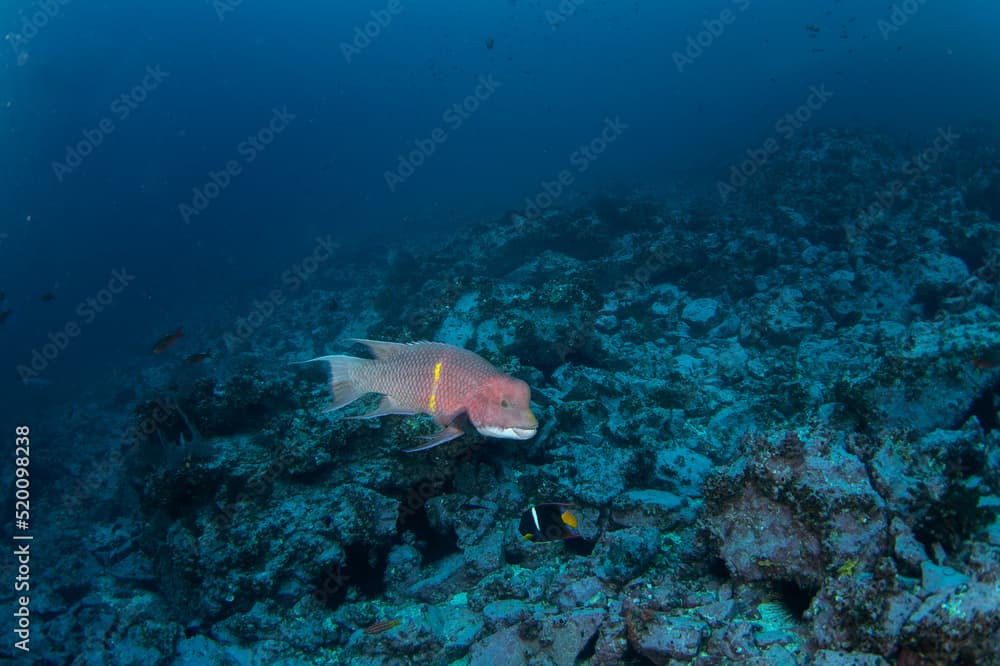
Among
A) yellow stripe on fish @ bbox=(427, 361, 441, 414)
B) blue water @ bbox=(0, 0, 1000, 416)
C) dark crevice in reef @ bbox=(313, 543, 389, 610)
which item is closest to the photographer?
yellow stripe on fish @ bbox=(427, 361, 441, 414)

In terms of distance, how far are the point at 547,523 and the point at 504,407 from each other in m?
1.74

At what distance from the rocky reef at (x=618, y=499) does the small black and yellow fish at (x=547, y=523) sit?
0.35 m

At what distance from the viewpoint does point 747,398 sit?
778 cm

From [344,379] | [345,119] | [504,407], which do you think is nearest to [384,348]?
[344,379]

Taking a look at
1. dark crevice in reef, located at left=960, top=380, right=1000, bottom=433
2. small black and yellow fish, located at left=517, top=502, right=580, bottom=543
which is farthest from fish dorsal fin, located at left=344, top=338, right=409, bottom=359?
dark crevice in reef, located at left=960, top=380, right=1000, bottom=433

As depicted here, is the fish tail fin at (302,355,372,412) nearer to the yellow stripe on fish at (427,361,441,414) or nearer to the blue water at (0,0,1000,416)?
the yellow stripe on fish at (427,361,441,414)

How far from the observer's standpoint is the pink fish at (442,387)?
9.43ft

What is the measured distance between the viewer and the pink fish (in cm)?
287

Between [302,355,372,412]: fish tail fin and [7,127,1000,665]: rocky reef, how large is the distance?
193 cm

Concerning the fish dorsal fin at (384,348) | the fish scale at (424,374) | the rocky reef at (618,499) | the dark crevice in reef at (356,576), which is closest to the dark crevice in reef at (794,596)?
the rocky reef at (618,499)

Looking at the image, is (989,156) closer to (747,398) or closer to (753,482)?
(747,398)

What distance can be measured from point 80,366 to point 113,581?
2762cm

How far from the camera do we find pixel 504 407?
9.41 feet

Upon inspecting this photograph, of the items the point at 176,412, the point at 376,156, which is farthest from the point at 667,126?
the point at 176,412
